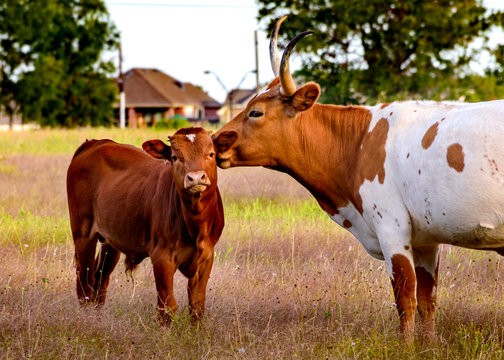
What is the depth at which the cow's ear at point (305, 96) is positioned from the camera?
16.4 ft

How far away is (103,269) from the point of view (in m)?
6.00

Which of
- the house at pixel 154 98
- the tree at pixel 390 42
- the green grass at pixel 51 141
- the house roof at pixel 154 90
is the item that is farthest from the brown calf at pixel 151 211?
the house roof at pixel 154 90

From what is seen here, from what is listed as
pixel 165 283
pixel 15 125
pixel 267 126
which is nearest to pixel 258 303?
pixel 165 283

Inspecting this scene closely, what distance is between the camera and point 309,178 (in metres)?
5.22

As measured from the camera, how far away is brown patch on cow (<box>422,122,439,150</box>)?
449cm

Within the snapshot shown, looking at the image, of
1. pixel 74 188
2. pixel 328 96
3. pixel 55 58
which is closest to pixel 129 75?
pixel 55 58

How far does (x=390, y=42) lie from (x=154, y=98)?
35.2 metres

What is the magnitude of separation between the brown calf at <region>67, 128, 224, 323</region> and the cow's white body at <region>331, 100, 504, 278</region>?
3.91 feet

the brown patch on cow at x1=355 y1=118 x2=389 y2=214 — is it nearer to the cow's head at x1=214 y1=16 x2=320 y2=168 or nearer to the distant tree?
the cow's head at x1=214 y1=16 x2=320 y2=168

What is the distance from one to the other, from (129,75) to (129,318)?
58005 millimetres

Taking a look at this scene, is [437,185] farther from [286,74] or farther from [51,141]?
[51,141]

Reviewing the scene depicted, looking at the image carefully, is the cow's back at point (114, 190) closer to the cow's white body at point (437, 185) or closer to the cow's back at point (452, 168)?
the cow's white body at point (437, 185)

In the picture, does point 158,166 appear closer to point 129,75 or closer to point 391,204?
point 391,204

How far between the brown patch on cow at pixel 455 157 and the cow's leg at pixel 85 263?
3.17m
